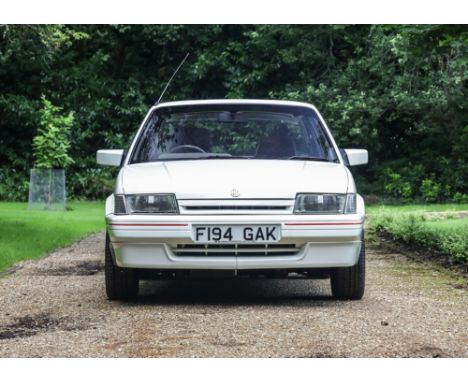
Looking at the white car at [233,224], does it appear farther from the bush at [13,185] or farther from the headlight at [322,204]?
the bush at [13,185]

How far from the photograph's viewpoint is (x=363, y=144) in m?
28.4

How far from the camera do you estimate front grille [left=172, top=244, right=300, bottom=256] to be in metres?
6.59

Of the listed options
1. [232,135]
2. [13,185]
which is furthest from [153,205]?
[13,185]

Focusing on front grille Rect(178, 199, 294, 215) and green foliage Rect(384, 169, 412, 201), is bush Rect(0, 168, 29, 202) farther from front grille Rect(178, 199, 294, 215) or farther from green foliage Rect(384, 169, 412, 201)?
front grille Rect(178, 199, 294, 215)

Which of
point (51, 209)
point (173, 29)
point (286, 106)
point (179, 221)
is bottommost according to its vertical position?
point (51, 209)

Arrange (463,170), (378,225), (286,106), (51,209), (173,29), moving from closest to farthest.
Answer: (286,106) < (378,225) < (51,209) < (463,170) < (173,29)

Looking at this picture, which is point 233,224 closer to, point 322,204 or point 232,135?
point 322,204

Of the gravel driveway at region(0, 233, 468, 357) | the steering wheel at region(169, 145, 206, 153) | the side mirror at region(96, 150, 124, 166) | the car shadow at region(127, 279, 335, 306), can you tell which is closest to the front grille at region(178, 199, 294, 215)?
the gravel driveway at region(0, 233, 468, 357)

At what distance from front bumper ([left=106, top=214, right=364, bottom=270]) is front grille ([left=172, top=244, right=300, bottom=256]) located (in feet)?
0.08

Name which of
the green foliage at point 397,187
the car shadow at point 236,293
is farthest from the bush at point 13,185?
the car shadow at point 236,293

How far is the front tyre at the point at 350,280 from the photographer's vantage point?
7090 mm
